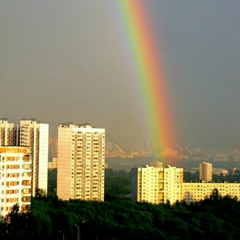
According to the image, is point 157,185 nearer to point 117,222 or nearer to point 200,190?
point 200,190

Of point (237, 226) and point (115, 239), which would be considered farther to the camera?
point (237, 226)

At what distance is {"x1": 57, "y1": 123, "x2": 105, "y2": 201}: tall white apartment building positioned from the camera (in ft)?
71.4

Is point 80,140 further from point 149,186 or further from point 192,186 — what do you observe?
point 192,186

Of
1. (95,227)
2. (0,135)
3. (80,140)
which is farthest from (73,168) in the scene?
(95,227)

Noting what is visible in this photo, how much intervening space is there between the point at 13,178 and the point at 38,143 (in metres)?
10.2

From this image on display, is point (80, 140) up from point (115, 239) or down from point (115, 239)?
up

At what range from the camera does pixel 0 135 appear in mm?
22828

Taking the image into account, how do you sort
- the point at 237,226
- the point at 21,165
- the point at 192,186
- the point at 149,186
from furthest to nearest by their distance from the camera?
the point at 192,186 < the point at 149,186 < the point at 237,226 < the point at 21,165

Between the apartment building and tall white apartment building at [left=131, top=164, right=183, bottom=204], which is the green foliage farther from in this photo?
the apartment building

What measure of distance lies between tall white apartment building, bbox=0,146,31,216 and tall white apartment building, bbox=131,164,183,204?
1154cm

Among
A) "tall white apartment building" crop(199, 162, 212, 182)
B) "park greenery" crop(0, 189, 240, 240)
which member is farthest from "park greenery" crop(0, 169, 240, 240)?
"tall white apartment building" crop(199, 162, 212, 182)

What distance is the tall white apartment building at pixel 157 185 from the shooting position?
2338cm

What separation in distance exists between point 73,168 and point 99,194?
41.5 inches

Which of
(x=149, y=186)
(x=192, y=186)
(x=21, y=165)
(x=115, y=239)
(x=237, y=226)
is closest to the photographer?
(x=115, y=239)
